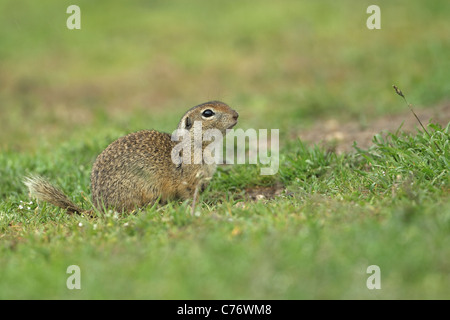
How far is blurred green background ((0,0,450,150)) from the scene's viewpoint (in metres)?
9.49

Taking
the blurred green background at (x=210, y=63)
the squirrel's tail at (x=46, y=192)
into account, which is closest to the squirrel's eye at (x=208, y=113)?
the squirrel's tail at (x=46, y=192)

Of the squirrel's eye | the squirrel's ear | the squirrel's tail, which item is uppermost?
the squirrel's eye

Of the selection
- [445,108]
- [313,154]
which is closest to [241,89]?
[445,108]

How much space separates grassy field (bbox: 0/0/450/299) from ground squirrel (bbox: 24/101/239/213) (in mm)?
261

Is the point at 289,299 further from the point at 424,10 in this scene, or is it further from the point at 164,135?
the point at 424,10

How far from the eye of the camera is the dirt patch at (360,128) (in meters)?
6.88

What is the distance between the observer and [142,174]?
548 centimetres

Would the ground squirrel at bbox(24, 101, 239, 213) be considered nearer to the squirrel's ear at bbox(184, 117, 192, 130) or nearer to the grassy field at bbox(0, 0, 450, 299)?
the squirrel's ear at bbox(184, 117, 192, 130)

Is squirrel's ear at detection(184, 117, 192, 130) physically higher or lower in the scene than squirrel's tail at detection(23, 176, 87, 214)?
higher

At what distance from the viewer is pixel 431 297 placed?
3.23m

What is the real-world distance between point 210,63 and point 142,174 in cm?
710

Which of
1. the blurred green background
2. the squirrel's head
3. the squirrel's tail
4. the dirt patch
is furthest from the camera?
the blurred green background

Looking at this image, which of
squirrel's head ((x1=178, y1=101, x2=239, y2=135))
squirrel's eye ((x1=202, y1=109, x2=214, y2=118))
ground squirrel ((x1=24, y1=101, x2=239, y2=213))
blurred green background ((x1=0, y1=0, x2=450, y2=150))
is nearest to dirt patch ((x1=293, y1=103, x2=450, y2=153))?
blurred green background ((x1=0, y1=0, x2=450, y2=150))

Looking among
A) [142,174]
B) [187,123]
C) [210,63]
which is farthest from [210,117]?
[210,63]
